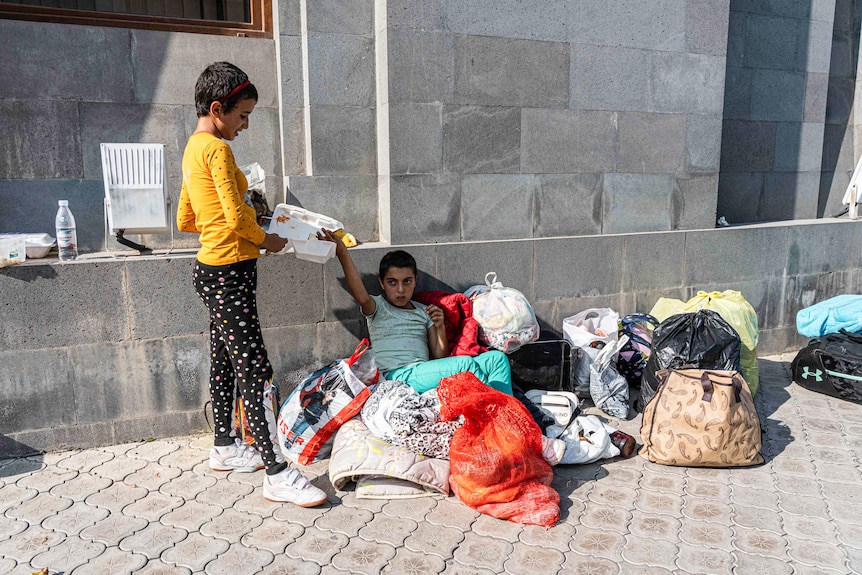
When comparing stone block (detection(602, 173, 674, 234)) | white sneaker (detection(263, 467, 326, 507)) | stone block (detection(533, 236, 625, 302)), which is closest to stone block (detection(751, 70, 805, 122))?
stone block (detection(602, 173, 674, 234))

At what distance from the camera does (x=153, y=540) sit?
3.10 m

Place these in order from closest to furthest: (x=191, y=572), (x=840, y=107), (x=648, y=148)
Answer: (x=191, y=572) → (x=648, y=148) → (x=840, y=107)

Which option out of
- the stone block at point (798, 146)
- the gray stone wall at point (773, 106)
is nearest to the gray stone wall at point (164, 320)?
the gray stone wall at point (773, 106)

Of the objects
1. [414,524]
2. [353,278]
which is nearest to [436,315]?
[353,278]

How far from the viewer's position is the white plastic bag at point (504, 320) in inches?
174

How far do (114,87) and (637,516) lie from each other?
4.00 m

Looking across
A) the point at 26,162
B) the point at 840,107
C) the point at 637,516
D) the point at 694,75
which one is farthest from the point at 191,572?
the point at 840,107

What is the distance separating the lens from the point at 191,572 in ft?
9.42

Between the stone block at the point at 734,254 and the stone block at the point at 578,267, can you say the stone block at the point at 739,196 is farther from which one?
the stone block at the point at 578,267

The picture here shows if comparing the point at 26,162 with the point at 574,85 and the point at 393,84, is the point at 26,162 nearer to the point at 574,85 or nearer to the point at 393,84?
the point at 393,84

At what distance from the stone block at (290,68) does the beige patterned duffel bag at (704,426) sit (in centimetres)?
307

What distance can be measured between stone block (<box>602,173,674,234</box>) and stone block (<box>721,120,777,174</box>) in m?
1.46

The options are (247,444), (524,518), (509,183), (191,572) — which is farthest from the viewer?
(509,183)

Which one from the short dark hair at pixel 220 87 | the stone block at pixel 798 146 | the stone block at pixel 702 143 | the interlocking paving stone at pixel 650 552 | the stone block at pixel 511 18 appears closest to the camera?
the interlocking paving stone at pixel 650 552
